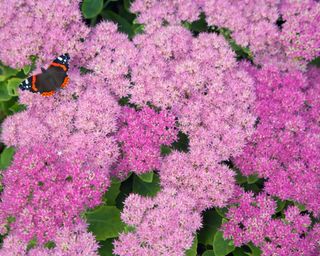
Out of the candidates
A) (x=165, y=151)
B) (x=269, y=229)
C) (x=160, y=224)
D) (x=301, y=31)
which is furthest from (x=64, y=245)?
(x=301, y=31)

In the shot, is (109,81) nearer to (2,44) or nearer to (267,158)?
(2,44)

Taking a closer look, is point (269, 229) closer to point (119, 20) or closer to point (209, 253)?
point (209, 253)

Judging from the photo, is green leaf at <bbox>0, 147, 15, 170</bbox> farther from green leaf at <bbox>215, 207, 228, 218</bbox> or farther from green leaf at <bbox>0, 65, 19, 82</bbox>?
green leaf at <bbox>215, 207, 228, 218</bbox>

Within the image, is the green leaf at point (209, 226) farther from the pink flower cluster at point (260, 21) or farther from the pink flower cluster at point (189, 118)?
the pink flower cluster at point (260, 21)

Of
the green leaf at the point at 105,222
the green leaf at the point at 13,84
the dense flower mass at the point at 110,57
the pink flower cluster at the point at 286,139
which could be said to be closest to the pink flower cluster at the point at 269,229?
the pink flower cluster at the point at 286,139

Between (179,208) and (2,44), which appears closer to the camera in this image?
(179,208)

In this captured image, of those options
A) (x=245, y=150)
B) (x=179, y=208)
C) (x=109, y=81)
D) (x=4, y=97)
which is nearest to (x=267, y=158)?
(x=245, y=150)
